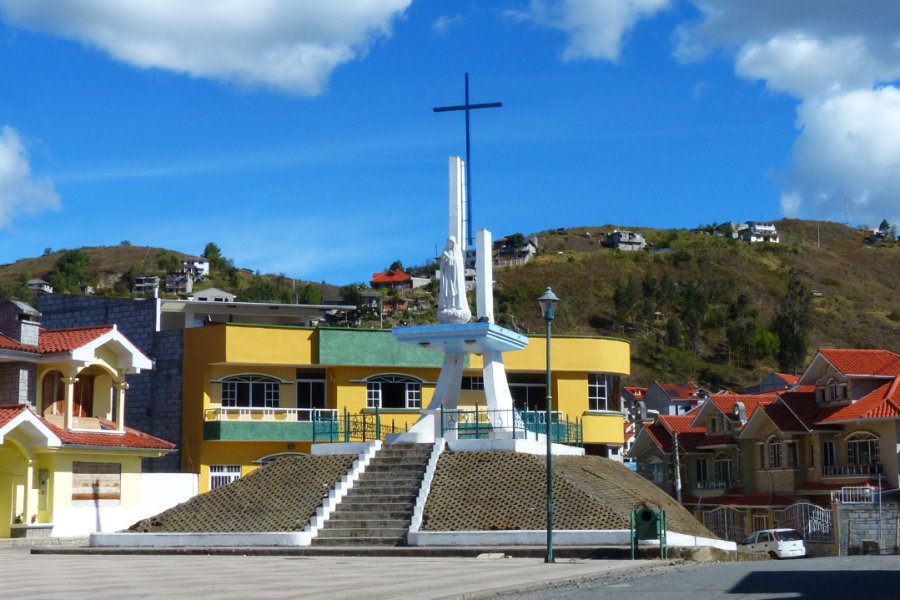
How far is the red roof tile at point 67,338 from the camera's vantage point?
121ft

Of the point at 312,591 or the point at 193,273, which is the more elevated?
the point at 193,273

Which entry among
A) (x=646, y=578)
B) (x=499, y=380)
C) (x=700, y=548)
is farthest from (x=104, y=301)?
(x=646, y=578)

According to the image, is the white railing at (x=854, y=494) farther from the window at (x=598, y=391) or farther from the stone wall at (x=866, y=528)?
the window at (x=598, y=391)

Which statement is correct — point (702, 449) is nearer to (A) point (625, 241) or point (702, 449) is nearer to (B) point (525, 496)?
(B) point (525, 496)

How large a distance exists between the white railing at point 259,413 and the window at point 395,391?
2.39m

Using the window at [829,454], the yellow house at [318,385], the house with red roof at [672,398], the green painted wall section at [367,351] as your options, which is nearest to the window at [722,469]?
the window at [829,454]

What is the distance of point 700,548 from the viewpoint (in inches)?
1055

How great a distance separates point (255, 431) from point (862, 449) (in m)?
25.6

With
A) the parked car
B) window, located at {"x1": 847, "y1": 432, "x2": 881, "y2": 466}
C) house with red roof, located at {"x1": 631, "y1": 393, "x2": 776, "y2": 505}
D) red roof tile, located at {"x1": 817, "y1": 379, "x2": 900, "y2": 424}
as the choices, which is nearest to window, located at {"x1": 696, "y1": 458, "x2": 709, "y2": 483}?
house with red roof, located at {"x1": 631, "y1": 393, "x2": 776, "y2": 505}

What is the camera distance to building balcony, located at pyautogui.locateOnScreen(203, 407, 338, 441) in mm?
44938

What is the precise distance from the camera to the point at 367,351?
47.3m

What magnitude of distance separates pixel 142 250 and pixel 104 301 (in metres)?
107

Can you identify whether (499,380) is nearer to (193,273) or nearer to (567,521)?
(567,521)

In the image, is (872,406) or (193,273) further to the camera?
(193,273)
